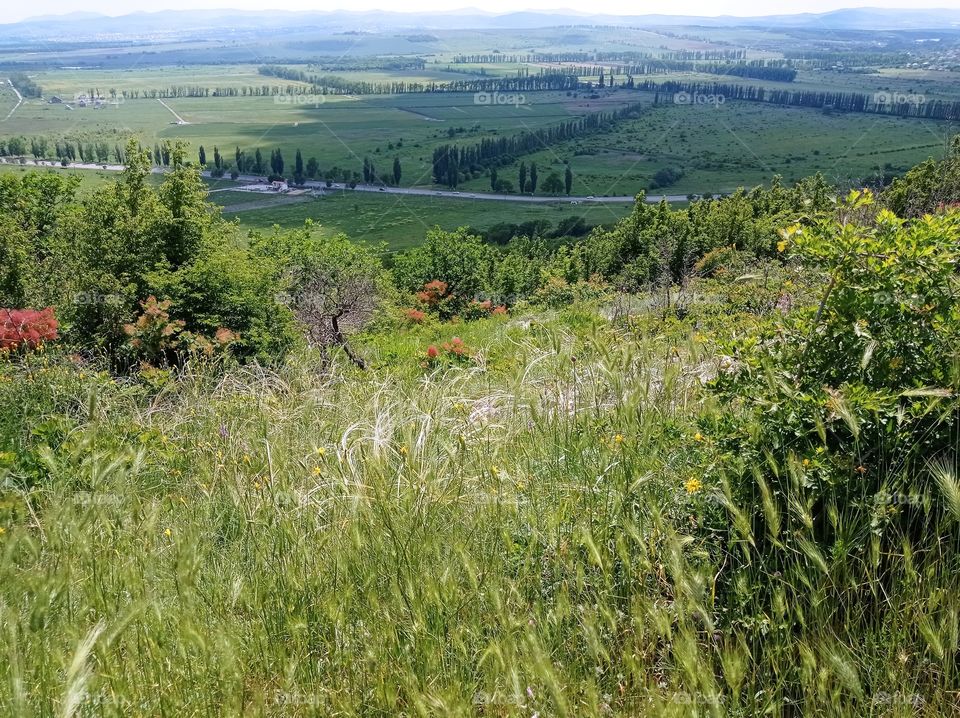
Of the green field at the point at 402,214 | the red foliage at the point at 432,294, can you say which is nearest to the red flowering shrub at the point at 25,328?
the red foliage at the point at 432,294

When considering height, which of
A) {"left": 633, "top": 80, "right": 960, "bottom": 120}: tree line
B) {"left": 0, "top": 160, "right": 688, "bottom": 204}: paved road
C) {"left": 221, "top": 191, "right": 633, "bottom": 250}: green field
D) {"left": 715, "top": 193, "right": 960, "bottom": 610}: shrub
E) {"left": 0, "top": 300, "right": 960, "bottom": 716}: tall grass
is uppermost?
{"left": 633, "top": 80, "right": 960, "bottom": 120}: tree line

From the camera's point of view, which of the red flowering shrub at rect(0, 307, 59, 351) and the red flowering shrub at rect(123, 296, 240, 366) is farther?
the red flowering shrub at rect(123, 296, 240, 366)

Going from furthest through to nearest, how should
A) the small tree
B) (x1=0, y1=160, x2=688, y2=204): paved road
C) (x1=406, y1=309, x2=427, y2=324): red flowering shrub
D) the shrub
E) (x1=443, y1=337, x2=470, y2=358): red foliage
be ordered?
(x1=0, y1=160, x2=688, y2=204): paved road
(x1=406, y1=309, x2=427, y2=324): red flowering shrub
the small tree
(x1=443, y1=337, x2=470, y2=358): red foliage
the shrub

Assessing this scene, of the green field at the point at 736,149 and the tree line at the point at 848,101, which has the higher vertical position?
the tree line at the point at 848,101

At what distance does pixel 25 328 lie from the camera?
482 inches

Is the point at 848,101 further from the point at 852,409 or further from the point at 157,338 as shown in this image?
the point at 852,409

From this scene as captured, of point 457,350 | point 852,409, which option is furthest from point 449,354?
point 852,409

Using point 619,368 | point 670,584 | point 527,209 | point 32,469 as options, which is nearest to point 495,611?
point 670,584

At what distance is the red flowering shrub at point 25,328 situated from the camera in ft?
37.1

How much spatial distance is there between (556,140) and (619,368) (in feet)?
519

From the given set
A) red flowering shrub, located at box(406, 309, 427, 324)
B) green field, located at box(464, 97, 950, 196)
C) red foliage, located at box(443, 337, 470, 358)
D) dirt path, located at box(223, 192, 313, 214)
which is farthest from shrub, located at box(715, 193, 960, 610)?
green field, located at box(464, 97, 950, 196)

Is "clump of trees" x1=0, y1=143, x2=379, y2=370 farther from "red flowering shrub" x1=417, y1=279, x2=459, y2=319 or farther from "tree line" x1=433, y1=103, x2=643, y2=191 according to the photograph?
"tree line" x1=433, y1=103, x2=643, y2=191

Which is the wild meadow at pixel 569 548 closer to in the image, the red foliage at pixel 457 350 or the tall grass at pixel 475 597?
the tall grass at pixel 475 597

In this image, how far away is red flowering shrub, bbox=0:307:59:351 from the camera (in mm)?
11297
